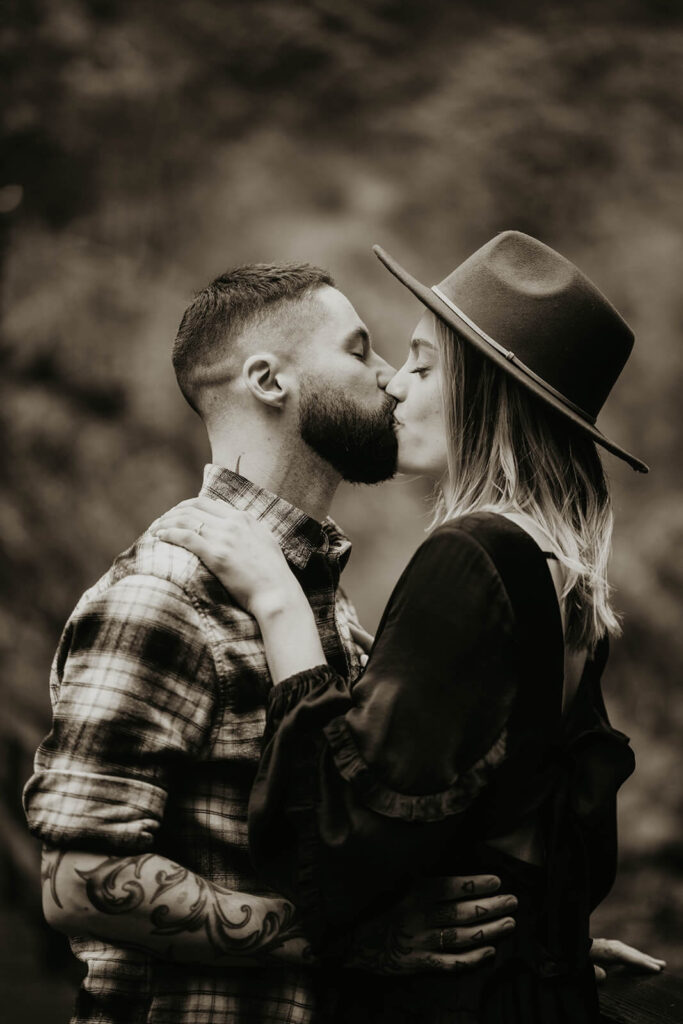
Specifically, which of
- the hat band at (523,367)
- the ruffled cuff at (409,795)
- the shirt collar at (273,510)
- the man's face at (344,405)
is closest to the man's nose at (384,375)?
the man's face at (344,405)

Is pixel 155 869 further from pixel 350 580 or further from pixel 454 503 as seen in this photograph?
pixel 350 580

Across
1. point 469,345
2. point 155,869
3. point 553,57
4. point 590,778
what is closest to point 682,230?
point 553,57

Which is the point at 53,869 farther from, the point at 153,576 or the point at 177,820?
the point at 153,576

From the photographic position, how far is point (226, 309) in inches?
88.7

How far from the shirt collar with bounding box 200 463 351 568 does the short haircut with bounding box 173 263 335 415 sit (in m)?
0.27

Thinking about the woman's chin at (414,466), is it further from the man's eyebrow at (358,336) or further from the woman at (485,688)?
the man's eyebrow at (358,336)

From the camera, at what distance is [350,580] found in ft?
13.5

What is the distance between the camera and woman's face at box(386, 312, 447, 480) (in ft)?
6.05

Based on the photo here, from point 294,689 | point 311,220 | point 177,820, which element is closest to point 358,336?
point 294,689

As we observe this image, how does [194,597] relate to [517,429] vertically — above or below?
below

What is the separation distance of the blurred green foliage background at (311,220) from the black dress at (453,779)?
2.31 metres

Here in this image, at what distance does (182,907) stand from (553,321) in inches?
40.2

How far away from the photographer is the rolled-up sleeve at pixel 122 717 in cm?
156

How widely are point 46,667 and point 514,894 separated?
254 centimetres
